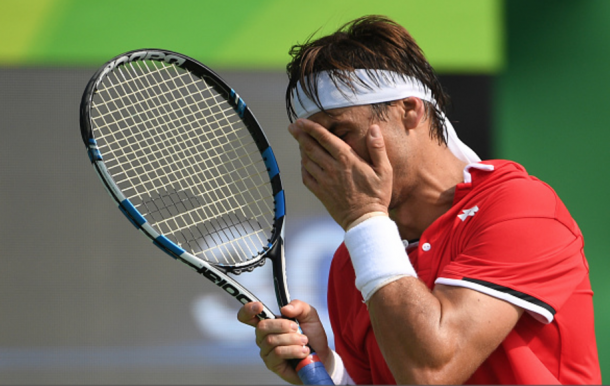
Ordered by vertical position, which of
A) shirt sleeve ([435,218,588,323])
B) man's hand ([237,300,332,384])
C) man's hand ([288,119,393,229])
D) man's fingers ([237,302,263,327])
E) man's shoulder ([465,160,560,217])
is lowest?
man's hand ([237,300,332,384])

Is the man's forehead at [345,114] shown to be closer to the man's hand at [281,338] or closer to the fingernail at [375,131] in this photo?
the fingernail at [375,131]

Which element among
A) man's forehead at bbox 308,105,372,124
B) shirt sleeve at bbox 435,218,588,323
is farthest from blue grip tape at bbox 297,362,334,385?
man's forehead at bbox 308,105,372,124

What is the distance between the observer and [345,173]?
1556mm

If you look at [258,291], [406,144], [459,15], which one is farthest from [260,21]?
[406,144]

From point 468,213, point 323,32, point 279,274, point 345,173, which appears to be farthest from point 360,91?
point 323,32

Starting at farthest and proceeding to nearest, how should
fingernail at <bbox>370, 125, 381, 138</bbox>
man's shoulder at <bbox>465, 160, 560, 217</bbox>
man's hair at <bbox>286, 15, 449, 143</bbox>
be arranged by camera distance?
man's hair at <bbox>286, 15, 449, 143</bbox>, fingernail at <bbox>370, 125, 381, 138</bbox>, man's shoulder at <bbox>465, 160, 560, 217</bbox>

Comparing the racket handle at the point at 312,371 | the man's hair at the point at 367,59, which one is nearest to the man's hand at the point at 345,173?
the man's hair at the point at 367,59

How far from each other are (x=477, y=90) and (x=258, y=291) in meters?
1.51

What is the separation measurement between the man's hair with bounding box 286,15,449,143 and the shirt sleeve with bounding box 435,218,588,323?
418 mm

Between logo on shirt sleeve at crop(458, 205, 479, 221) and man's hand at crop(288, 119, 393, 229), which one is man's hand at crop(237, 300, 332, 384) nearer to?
man's hand at crop(288, 119, 393, 229)

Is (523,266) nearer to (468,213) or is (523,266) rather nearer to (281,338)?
(468,213)

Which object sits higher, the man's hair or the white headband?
the man's hair

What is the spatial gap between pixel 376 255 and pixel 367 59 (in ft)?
1.77

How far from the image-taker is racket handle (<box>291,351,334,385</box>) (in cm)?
160
